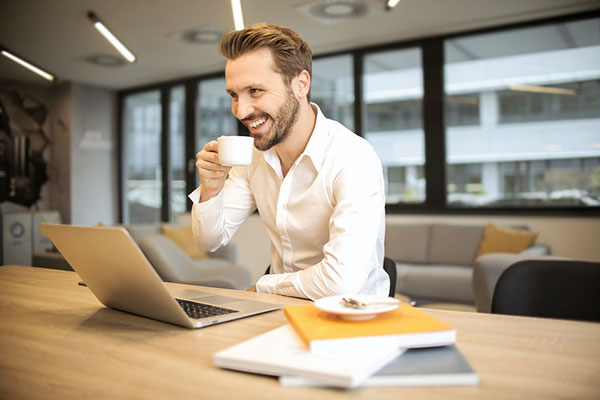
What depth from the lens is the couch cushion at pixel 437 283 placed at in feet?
13.1

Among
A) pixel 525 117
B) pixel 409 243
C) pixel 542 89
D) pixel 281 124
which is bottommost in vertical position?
pixel 409 243

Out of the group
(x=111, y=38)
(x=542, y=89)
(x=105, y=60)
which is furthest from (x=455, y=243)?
(x=105, y=60)

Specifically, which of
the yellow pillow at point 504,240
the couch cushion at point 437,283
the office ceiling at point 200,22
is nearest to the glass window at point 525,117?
the office ceiling at point 200,22

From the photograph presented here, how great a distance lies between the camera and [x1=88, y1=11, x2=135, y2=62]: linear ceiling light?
4684 millimetres

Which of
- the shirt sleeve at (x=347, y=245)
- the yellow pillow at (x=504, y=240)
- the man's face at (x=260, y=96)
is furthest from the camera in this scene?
the yellow pillow at (x=504, y=240)

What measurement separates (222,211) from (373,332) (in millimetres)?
1106

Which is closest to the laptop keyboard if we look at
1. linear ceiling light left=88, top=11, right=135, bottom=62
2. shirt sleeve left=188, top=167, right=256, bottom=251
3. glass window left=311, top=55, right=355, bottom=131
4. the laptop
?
the laptop

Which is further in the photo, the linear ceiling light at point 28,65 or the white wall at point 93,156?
the white wall at point 93,156

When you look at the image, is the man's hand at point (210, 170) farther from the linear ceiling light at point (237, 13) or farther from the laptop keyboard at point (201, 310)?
the linear ceiling light at point (237, 13)

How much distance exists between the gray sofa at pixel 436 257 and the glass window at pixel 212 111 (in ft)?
10.3

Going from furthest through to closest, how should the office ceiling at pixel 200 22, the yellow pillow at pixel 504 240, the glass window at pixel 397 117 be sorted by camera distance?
the glass window at pixel 397 117 < the office ceiling at pixel 200 22 < the yellow pillow at pixel 504 240

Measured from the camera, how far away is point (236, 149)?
1.27 meters

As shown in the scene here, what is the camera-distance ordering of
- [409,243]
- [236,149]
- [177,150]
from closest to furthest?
[236,149], [409,243], [177,150]

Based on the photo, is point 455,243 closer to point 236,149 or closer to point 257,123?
point 257,123
